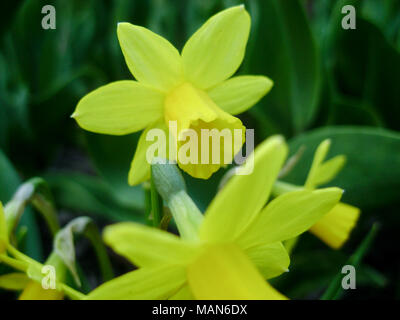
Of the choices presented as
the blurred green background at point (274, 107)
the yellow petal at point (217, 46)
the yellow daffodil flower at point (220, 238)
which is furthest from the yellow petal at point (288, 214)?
the blurred green background at point (274, 107)

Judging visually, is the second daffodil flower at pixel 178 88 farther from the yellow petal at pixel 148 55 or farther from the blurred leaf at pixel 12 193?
the blurred leaf at pixel 12 193

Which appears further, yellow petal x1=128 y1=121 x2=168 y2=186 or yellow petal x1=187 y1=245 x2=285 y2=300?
yellow petal x1=128 y1=121 x2=168 y2=186

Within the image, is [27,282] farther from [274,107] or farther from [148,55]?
[274,107]

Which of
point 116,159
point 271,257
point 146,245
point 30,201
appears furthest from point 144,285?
point 116,159

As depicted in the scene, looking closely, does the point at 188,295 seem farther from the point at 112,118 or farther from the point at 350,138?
the point at 350,138

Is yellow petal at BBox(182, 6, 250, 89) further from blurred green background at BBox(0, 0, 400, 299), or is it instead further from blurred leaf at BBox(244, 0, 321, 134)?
blurred leaf at BBox(244, 0, 321, 134)

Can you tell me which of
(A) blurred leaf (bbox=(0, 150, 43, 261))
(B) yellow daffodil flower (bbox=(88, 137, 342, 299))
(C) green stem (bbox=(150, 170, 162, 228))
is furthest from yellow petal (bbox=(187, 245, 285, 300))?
(A) blurred leaf (bbox=(0, 150, 43, 261))

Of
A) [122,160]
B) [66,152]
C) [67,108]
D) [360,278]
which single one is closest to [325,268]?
[360,278]
